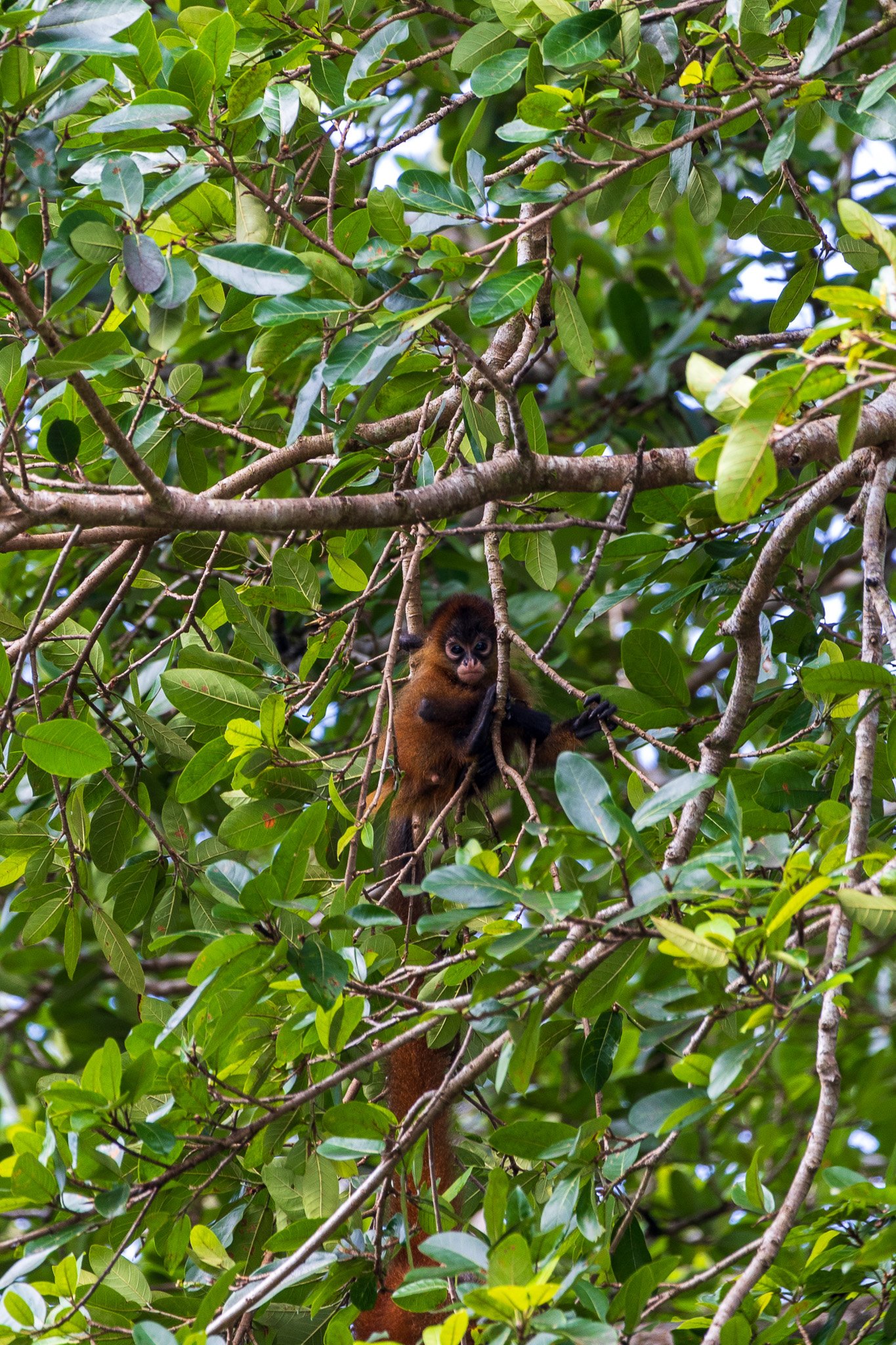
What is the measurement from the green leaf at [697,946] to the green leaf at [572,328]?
5.24ft

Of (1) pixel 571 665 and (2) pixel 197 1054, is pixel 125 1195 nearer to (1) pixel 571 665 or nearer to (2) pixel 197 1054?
(2) pixel 197 1054

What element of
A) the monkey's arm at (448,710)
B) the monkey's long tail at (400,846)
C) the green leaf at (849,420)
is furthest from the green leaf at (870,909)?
the monkey's arm at (448,710)

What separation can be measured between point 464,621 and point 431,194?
81.7 inches

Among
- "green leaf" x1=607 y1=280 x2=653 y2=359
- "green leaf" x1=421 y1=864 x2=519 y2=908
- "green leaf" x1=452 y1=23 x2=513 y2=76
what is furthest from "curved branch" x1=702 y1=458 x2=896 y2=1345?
"green leaf" x1=607 y1=280 x2=653 y2=359

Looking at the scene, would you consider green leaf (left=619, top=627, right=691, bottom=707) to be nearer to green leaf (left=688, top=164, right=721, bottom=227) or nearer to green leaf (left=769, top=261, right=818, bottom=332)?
green leaf (left=769, top=261, right=818, bottom=332)

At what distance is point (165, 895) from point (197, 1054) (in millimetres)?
873

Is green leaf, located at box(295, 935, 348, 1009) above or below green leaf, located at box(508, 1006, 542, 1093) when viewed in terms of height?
above

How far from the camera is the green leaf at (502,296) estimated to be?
7.07 feet

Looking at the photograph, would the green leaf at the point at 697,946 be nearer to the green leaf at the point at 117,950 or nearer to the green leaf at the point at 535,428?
the green leaf at the point at 117,950

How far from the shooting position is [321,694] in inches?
116

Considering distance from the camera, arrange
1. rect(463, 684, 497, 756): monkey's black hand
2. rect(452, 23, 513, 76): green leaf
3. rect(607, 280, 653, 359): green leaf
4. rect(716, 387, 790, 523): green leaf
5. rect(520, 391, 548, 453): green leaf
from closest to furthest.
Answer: rect(716, 387, 790, 523): green leaf < rect(452, 23, 513, 76): green leaf < rect(520, 391, 548, 453): green leaf < rect(463, 684, 497, 756): monkey's black hand < rect(607, 280, 653, 359): green leaf

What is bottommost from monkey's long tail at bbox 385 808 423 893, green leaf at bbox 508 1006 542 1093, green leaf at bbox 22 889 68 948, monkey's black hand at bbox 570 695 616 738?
monkey's long tail at bbox 385 808 423 893

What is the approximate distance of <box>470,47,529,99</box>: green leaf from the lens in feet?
8.47

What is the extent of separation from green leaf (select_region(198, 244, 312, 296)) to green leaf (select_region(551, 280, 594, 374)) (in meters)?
1.04
